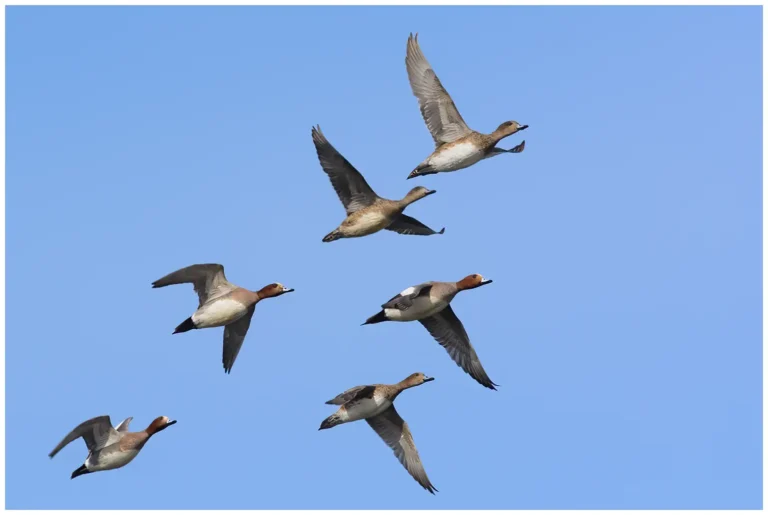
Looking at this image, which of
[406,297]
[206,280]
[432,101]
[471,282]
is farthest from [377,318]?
[432,101]

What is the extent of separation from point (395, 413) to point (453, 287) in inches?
96.1

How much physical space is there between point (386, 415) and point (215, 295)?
3562mm

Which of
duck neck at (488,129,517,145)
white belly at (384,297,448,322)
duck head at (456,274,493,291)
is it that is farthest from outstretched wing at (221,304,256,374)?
duck neck at (488,129,517,145)

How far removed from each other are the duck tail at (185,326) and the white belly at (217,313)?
69 mm

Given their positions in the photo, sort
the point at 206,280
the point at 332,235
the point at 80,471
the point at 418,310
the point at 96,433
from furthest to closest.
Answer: the point at 332,235, the point at 418,310, the point at 206,280, the point at 80,471, the point at 96,433

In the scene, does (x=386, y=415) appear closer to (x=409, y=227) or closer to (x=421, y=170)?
(x=409, y=227)

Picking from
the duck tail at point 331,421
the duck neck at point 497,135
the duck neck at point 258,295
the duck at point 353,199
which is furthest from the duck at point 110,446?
the duck neck at point 497,135

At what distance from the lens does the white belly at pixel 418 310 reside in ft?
78.3

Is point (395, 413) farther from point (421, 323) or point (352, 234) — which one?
point (352, 234)

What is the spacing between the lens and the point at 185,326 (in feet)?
77.9

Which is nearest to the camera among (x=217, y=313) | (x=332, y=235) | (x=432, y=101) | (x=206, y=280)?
(x=217, y=313)

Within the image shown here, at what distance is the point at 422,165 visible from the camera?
24703mm

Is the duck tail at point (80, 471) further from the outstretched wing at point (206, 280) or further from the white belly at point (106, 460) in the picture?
the outstretched wing at point (206, 280)

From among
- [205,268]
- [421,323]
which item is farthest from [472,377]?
[205,268]
